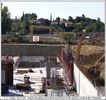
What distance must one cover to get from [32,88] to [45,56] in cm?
390

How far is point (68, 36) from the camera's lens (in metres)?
8.12

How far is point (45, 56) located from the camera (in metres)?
8.51

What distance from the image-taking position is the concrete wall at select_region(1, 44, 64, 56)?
26.2 feet

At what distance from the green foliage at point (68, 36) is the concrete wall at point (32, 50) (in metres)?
0.27

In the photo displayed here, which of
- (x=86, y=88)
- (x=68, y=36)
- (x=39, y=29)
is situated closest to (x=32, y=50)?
(x=39, y=29)

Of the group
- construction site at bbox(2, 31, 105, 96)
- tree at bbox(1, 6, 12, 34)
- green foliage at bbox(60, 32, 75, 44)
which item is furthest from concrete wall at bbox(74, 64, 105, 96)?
green foliage at bbox(60, 32, 75, 44)

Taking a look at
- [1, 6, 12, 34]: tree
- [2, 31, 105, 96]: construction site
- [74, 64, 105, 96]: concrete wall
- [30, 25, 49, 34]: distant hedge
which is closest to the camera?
[74, 64, 105, 96]: concrete wall

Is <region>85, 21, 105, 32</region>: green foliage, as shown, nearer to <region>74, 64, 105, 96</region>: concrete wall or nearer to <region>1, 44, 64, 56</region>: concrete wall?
<region>74, 64, 105, 96</region>: concrete wall

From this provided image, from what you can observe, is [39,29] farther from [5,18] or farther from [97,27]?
[5,18]

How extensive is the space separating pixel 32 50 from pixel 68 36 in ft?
3.65

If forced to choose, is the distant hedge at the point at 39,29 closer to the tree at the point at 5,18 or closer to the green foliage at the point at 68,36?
the green foliage at the point at 68,36

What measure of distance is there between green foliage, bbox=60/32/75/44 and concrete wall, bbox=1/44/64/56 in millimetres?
274

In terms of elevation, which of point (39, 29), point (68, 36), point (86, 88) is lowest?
point (86, 88)

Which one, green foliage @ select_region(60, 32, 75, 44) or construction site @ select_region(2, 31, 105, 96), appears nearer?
construction site @ select_region(2, 31, 105, 96)
